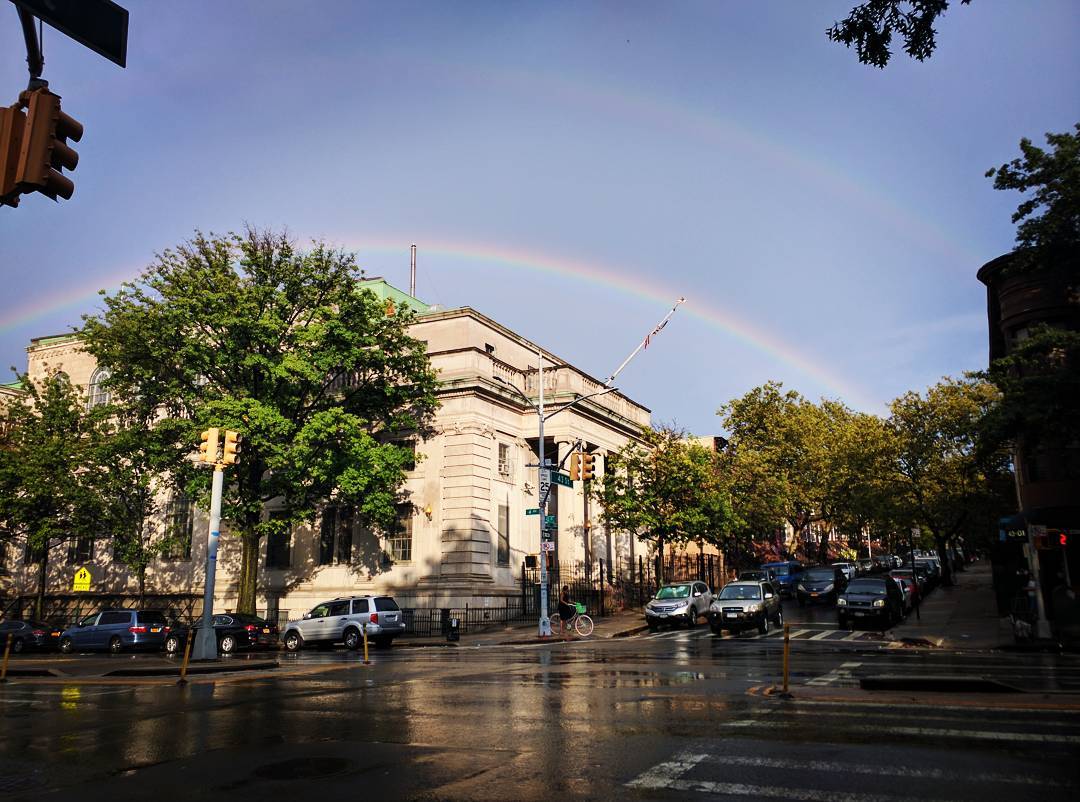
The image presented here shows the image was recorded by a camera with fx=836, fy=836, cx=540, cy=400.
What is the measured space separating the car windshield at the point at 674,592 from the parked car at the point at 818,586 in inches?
464

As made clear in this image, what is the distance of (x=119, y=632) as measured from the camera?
32500 millimetres

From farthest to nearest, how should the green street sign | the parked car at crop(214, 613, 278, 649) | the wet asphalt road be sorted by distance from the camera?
the green street sign → the parked car at crop(214, 613, 278, 649) → the wet asphalt road

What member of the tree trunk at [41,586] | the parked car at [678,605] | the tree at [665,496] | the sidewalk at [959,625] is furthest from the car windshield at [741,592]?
the tree trunk at [41,586]

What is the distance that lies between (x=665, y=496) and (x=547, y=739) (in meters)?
36.1

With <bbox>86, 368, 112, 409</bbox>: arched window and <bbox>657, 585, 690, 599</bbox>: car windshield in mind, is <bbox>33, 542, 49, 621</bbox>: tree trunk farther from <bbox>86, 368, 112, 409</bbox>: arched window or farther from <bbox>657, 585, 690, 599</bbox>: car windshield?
<bbox>657, 585, 690, 599</bbox>: car windshield

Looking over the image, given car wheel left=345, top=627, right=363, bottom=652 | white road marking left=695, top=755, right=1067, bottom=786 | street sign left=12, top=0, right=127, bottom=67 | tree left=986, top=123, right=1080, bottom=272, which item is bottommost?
car wheel left=345, top=627, right=363, bottom=652

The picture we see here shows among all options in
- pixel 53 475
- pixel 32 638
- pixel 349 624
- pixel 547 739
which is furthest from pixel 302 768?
pixel 53 475

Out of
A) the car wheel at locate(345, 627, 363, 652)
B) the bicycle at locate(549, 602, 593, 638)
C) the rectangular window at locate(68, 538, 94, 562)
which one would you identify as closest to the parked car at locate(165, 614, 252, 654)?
the car wheel at locate(345, 627, 363, 652)

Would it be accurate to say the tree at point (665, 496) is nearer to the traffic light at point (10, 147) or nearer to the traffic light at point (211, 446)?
the traffic light at point (211, 446)

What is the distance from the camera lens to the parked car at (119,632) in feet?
106

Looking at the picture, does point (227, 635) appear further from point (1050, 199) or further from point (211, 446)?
point (1050, 199)

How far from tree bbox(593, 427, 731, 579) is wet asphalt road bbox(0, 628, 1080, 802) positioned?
85.6 feet

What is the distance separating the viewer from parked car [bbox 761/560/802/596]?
5391 cm

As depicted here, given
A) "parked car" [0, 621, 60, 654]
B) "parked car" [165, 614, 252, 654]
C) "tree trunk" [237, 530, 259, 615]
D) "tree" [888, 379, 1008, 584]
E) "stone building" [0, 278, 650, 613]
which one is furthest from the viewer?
"tree" [888, 379, 1008, 584]
